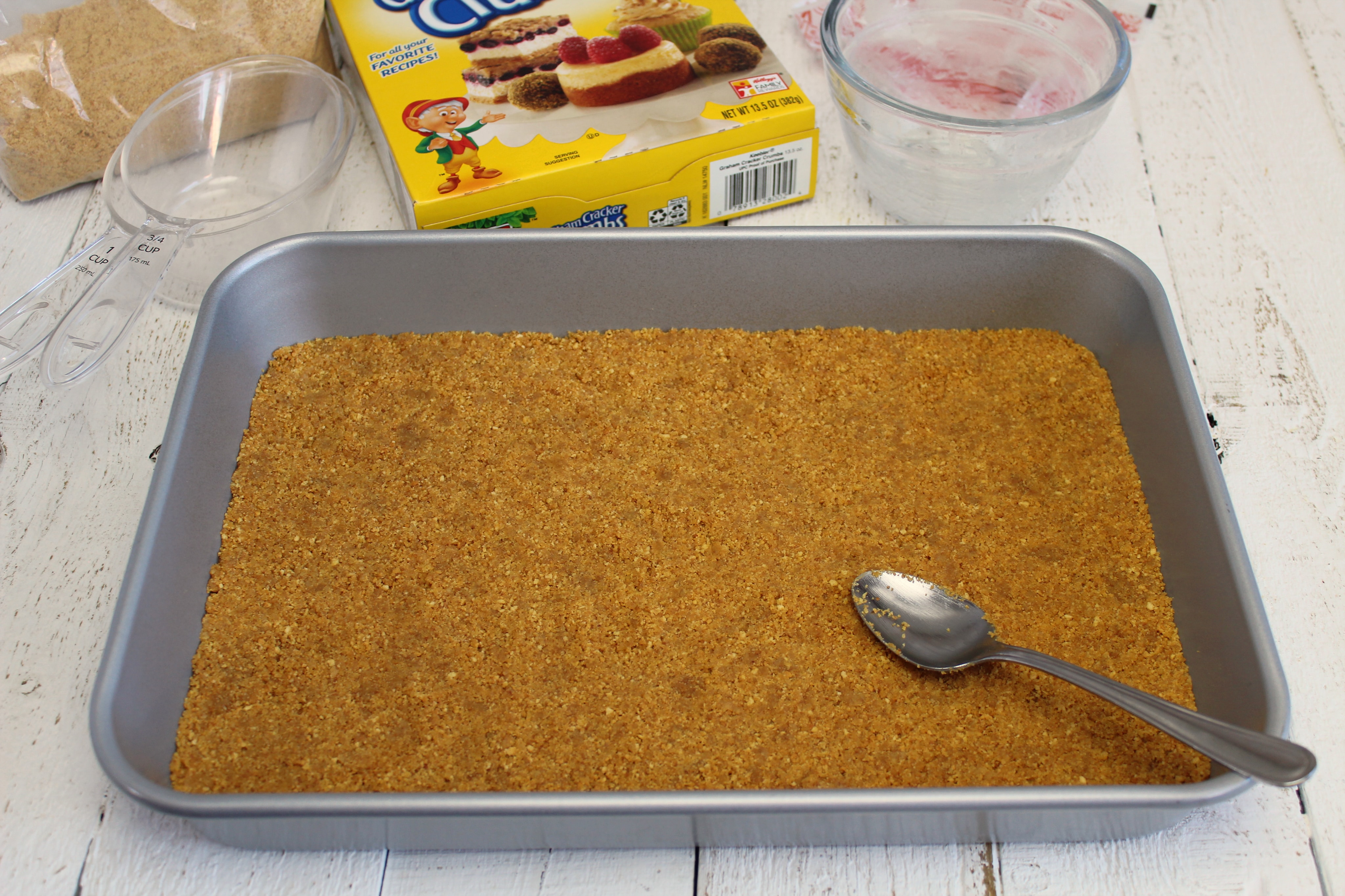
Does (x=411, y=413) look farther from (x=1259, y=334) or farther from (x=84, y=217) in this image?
(x=1259, y=334)

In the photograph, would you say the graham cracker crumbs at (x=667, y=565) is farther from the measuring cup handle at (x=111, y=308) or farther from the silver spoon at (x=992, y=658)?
the measuring cup handle at (x=111, y=308)

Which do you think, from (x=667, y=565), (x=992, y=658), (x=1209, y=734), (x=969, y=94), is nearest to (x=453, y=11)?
(x=969, y=94)

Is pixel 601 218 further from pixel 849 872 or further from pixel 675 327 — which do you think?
pixel 849 872

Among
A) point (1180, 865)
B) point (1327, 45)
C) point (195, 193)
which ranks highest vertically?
point (195, 193)

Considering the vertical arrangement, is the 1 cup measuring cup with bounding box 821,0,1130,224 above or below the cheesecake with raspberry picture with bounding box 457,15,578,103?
below

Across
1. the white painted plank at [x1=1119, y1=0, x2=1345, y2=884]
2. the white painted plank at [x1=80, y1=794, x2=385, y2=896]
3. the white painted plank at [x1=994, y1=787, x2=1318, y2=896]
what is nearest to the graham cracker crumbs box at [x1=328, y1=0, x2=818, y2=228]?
the white painted plank at [x1=1119, y1=0, x2=1345, y2=884]

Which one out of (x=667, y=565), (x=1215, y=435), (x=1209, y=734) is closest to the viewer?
(x=1209, y=734)

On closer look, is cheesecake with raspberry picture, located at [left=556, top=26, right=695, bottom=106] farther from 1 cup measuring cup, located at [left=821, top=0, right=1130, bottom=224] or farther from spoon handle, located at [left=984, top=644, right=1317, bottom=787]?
spoon handle, located at [left=984, top=644, right=1317, bottom=787]
